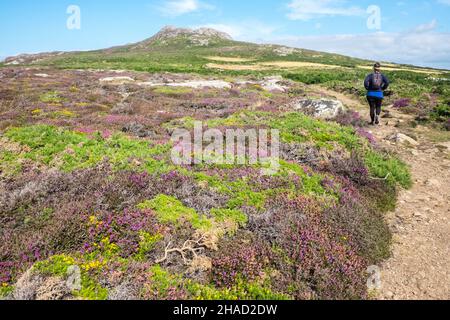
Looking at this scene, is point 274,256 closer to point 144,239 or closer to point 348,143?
point 144,239

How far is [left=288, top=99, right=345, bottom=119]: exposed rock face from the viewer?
18828mm

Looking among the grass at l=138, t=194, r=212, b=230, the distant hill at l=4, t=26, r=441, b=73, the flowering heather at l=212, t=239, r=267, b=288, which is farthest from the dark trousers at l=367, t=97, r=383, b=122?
the distant hill at l=4, t=26, r=441, b=73

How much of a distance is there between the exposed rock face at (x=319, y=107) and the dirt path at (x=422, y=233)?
211 inches

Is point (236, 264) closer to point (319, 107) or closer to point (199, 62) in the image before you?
point (319, 107)

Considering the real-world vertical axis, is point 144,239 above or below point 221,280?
above

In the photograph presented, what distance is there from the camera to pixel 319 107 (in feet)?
63.4

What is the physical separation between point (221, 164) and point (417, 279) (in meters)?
5.70

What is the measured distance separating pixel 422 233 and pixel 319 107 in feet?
40.7

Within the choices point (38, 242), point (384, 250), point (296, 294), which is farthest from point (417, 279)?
point (38, 242)

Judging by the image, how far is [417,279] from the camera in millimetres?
6406

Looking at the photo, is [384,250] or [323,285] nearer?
[323,285]

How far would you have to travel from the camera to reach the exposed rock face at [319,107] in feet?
61.8

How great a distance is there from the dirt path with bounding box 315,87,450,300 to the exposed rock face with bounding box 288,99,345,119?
17.6ft

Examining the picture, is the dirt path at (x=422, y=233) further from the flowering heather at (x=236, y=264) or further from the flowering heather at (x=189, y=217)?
the flowering heather at (x=236, y=264)
